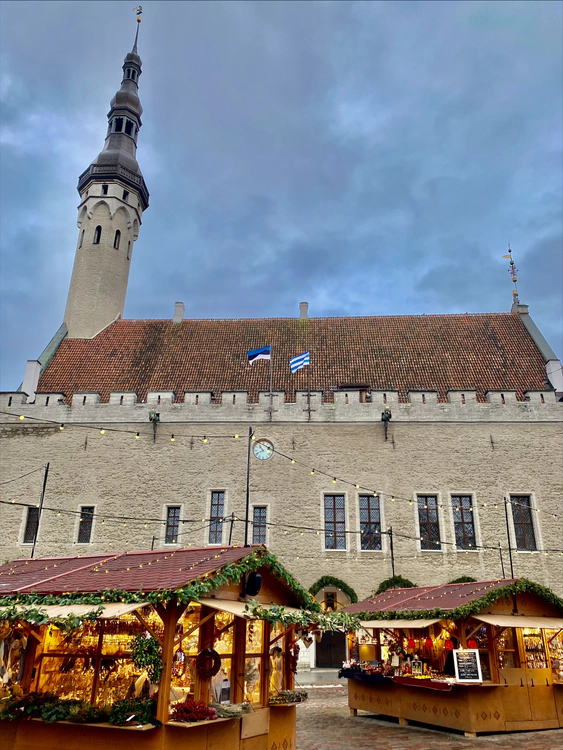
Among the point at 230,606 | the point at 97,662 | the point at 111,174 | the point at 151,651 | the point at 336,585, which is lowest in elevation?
the point at 97,662

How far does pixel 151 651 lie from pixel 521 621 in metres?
7.51

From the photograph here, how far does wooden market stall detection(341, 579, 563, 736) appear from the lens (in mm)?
10445

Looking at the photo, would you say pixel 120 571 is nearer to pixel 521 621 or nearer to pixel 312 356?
pixel 521 621

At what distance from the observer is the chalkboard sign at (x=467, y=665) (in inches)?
407

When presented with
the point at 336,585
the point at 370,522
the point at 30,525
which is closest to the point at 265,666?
the point at 336,585

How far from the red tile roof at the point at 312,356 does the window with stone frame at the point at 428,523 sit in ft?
12.7

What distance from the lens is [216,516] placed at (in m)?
19.9

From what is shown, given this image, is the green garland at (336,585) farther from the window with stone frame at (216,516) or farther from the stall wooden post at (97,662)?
the stall wooden post at (97,662)

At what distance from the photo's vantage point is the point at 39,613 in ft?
22.1

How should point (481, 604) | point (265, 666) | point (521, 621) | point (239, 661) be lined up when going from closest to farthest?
point (239, 661)
point (265, 666)
point (481, 604)
point (521, 621)

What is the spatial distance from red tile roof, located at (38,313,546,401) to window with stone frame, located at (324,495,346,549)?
3942 millimetres

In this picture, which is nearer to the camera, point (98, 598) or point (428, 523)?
point (98, 598)

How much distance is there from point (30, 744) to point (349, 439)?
14794 millimetres

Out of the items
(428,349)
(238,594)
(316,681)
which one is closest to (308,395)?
(428,349)
